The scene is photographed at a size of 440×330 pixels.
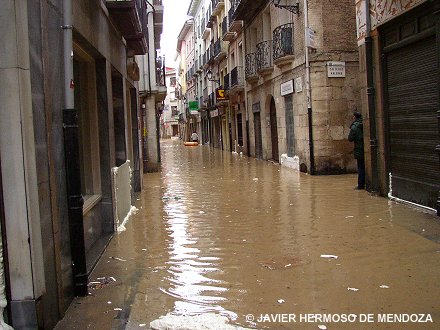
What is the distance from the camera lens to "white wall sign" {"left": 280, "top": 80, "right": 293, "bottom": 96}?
57.5 feet

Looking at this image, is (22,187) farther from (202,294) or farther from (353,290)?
(353,290)

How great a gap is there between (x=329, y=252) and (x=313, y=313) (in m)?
1.97

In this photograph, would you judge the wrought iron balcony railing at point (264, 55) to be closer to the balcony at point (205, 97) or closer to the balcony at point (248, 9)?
the balcony at point (248, 9)

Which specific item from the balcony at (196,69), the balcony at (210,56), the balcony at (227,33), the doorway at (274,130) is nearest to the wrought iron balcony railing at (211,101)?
the balcony at (210,56)

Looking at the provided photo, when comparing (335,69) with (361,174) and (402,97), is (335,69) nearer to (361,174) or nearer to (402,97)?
(361,174)

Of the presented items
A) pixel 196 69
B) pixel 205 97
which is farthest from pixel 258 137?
pixel 196 69

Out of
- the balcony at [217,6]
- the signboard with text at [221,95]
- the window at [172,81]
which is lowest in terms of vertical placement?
the signboard with text at [221,95]

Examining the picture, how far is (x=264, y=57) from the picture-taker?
21016 millimetres

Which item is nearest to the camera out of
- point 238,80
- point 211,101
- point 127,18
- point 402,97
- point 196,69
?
point 127,18

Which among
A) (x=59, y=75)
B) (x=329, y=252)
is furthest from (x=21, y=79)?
(x=329, y=252)

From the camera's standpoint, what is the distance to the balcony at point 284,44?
1720cm

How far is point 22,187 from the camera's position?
3.57 meters

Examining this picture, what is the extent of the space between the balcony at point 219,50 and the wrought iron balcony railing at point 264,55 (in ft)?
40.9

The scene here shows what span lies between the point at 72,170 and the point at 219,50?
104 ft
